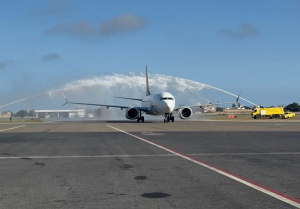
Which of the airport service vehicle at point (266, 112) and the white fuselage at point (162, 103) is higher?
the white fuselage at point (162, 103)

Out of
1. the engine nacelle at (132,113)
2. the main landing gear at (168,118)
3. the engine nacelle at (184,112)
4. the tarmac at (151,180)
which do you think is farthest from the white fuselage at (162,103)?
the tarmac at (151,180)

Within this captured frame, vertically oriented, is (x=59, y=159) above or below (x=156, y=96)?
below

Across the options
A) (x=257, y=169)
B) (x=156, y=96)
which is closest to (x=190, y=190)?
(x=257, y=169)

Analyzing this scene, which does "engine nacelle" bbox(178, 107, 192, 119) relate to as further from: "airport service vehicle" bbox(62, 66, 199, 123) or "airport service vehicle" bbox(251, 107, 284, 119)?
"airport service vehicle" bbox(251, 107, 284, 119)

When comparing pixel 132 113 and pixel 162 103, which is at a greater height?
pixel 162 103

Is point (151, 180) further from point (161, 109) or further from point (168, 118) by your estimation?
point (168, 118)

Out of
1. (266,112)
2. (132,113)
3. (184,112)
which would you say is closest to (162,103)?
(184,112)

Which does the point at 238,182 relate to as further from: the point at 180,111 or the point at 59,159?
the point at 180,111

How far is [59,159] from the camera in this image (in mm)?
14539

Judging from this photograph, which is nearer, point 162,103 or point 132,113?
point 162,103

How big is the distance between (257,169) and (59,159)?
7065 mm

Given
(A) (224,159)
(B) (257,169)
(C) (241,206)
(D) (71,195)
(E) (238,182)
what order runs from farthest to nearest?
(A) (224,159)
(B) (257,169)
(E) (238,182)
(D) (71,195)
(C) (241,206)

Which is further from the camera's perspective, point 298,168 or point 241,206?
point 298,168

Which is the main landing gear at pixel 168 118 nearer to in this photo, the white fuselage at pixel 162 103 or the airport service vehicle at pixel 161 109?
the airport service vehicle at pixel 161 109
